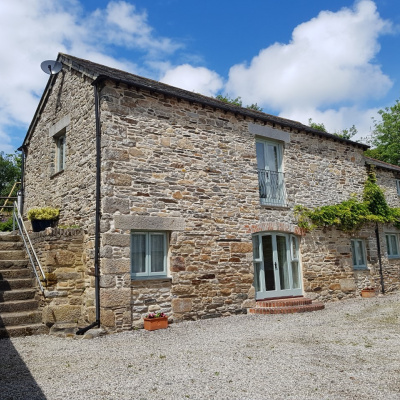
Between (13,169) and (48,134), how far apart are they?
2162 centimetres

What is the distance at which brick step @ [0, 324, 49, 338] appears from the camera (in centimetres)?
711

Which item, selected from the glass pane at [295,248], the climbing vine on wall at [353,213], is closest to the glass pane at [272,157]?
the climbing vine on wall at [353,213]

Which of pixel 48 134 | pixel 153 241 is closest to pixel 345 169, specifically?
pixel 153 241

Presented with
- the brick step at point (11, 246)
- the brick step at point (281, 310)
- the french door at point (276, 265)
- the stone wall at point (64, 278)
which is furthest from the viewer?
the french door at point (276, 265)

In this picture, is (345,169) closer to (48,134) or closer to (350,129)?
(48,134)

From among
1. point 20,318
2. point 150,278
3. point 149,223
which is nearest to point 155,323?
point 150,278

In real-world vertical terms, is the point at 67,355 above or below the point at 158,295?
below

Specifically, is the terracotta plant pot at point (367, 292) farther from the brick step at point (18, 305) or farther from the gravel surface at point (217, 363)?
Result: the brick step at point (18, 305)

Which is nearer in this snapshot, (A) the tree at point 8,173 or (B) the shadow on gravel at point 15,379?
(B) the shadow on gravel at point 15,379

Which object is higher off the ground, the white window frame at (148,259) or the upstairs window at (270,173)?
the upstairs window at (270,173)

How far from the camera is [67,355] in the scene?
579 cm

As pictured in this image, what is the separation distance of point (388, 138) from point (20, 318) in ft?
99.3

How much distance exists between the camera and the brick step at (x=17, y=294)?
7774 millimetres

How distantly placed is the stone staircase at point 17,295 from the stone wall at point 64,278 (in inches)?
10.8
